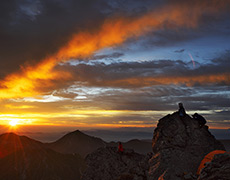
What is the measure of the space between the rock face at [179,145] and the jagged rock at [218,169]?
5026 mm

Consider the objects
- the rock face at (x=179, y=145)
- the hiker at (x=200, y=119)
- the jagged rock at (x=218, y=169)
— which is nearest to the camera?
the jagged rock at (x=218, y=169)

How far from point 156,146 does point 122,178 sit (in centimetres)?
679

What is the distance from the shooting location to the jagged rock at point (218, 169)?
58.5 ft

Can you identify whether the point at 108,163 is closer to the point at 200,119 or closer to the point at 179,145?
the point at 179,145

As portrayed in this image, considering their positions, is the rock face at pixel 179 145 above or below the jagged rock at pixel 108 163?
above

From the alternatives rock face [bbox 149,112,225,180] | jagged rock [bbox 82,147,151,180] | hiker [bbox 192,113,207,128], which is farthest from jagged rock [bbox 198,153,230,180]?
jagged rock [bbox 82,147,151,180]

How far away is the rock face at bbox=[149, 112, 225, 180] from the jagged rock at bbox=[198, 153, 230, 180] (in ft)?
16.5

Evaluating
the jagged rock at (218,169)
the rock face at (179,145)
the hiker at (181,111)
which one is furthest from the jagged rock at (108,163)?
the jagged rock at (218,169)

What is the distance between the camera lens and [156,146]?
31.8 m

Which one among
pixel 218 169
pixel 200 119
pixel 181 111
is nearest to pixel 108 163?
pixel 181 111

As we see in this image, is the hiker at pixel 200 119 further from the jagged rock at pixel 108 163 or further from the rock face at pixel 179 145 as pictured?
the jagged rock at pixel 108 163

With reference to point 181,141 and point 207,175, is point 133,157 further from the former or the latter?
point 207,175

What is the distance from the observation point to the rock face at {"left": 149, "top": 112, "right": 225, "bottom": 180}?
26.2 m

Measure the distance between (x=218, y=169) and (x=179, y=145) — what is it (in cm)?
1211
